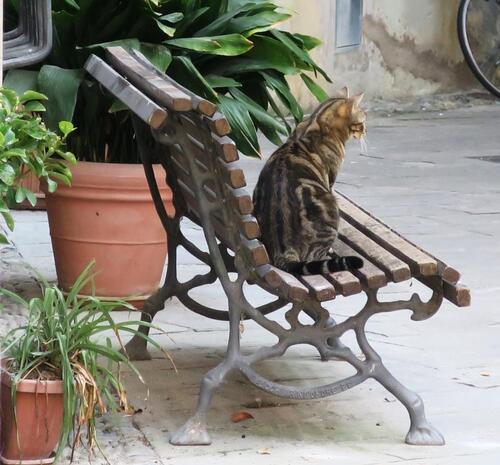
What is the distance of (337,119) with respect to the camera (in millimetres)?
4379

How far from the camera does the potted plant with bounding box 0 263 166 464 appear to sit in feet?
10.4

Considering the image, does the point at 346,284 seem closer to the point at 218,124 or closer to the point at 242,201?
the point at 242,201

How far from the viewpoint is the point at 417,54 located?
11516 millimetres

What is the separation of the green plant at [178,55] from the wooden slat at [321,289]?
1439mm

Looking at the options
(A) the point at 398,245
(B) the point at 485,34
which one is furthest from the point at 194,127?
(B) the point at 485,34

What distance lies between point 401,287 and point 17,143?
2778 millimetres

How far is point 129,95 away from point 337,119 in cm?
109

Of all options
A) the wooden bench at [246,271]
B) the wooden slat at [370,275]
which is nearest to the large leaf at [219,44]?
the wooden bench at [246,271]

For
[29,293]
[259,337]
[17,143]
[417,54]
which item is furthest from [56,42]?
[417,54]

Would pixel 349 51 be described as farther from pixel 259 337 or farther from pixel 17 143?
pixel 17 143

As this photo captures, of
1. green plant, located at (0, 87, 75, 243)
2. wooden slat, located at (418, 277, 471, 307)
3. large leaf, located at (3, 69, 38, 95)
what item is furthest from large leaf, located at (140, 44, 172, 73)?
wooden slat, located at (418, 277, 471, 307)

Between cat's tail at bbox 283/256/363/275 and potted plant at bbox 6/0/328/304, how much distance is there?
1206 millimetres

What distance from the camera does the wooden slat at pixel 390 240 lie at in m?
3.63

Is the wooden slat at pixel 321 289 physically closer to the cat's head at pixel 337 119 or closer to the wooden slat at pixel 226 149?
the wooden slat at pixel 226 149
